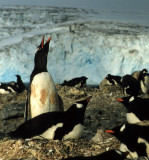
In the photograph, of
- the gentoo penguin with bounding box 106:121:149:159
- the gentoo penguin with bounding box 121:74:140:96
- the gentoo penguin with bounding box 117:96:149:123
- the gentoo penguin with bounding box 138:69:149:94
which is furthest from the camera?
the gentoo penguin with bounding box 138:69:149:94

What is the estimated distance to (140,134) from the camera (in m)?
2.35

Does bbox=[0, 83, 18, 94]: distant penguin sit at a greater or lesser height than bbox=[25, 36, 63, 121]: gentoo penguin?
lesser

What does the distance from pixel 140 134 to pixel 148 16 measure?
56.2 feet

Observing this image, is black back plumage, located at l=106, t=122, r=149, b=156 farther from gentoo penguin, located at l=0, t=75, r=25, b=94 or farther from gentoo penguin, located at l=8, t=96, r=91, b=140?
gentoo penguin, located at l=0, t=75, r=25, b=94

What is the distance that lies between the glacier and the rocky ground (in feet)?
21.5

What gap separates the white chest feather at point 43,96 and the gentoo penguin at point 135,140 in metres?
1.13

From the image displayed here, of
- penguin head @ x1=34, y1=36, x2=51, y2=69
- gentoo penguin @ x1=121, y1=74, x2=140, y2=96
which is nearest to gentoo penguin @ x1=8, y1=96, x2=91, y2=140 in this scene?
penguin head @ x1=34, y1=36, x2=51, y2=69

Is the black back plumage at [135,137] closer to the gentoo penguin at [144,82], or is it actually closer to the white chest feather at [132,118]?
the white chest feather at [132,118]

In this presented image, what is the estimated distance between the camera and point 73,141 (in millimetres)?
2564

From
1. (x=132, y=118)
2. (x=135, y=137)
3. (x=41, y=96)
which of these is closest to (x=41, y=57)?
(x=41, y=96)

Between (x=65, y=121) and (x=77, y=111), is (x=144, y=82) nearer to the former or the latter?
(x=77, y=111)

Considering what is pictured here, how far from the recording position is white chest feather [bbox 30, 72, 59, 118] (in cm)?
335

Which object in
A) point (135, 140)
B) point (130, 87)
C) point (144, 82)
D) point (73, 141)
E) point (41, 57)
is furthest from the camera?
point (144, 82)

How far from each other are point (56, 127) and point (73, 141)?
0.68 ft
